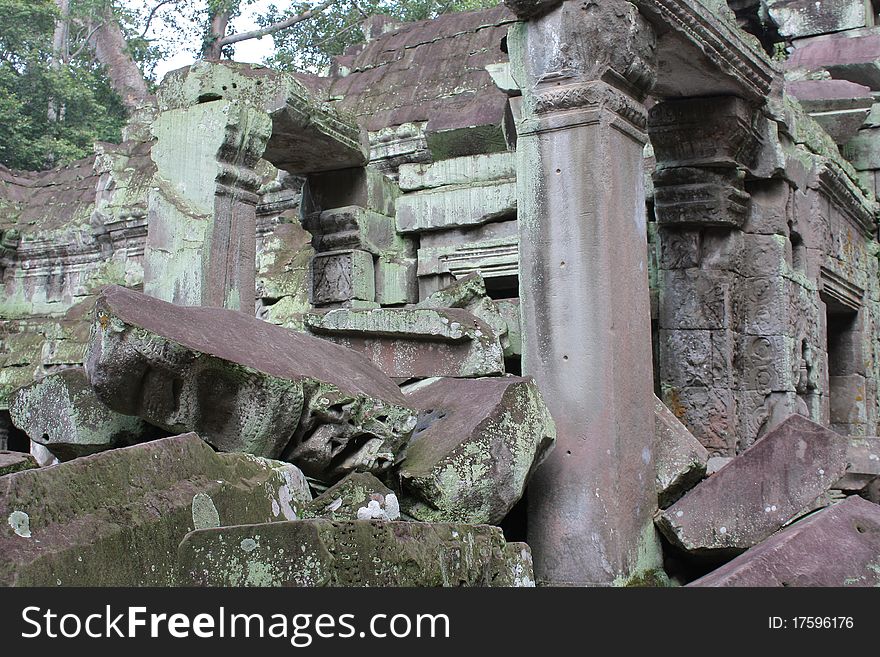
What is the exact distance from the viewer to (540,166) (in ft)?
15.8

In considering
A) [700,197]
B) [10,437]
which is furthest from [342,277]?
[10,437]

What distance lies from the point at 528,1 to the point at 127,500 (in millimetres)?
3122

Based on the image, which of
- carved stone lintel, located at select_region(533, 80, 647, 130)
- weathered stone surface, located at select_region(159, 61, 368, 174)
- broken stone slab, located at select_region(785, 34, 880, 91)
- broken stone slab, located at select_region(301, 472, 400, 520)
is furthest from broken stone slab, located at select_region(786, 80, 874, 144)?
broken stone slab, located at select_region(301, 472, 400, 520)

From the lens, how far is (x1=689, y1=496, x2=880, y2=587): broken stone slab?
139 inches

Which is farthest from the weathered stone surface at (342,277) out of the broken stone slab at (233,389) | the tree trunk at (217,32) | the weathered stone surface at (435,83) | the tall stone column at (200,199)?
the tree trunk at (217,32)

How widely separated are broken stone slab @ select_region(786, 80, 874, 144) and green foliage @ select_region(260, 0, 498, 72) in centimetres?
1270

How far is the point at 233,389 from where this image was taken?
3637mm

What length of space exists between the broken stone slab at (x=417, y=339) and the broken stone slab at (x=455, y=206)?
283 centimetres

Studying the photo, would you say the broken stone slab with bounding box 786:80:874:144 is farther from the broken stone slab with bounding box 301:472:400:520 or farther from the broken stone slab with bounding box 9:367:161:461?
the broken stone slab with bounding box 9:367:161:461

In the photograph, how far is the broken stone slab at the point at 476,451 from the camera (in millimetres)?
3947

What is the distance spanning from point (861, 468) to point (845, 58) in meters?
4.42
